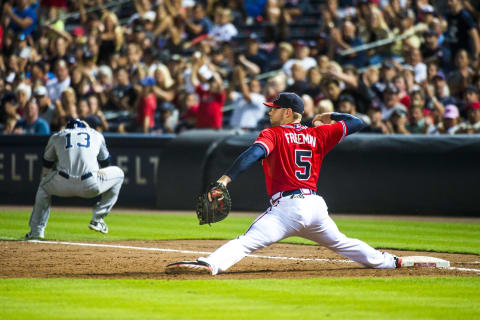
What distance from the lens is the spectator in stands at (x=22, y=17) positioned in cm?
2308

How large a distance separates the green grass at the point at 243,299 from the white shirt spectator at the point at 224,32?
13928mm

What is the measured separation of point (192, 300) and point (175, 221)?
7.91 meters

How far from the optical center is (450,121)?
15766 millimetres

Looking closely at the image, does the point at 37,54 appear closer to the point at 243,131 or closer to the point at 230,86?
the point at 230,86

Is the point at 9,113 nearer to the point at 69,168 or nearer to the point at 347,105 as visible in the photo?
the point at 347,105

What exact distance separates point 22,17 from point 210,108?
772 centimetres

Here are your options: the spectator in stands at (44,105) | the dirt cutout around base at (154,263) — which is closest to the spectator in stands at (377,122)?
the dirt cutout around base at (154,263)

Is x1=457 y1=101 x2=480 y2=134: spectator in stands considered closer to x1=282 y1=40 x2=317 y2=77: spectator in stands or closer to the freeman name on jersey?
x1=282 y1=40 x2=317 y2=77: spectator in stands

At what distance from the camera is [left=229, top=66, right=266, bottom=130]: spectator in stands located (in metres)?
17.6

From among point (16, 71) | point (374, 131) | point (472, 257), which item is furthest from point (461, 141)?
point (16, 71)

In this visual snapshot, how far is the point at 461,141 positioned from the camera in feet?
49.1

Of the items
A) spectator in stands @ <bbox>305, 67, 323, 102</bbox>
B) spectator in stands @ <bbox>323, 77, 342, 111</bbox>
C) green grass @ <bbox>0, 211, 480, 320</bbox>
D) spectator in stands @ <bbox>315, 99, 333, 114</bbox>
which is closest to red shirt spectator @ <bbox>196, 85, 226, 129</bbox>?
spectator in stands @ <bbox>305, 67, 323, 102</bbox>

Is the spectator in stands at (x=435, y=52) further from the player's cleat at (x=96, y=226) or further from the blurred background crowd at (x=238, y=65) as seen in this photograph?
the player's cleat at (x=96, y=226)

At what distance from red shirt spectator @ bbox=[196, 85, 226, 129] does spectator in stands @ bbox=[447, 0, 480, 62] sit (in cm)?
470
